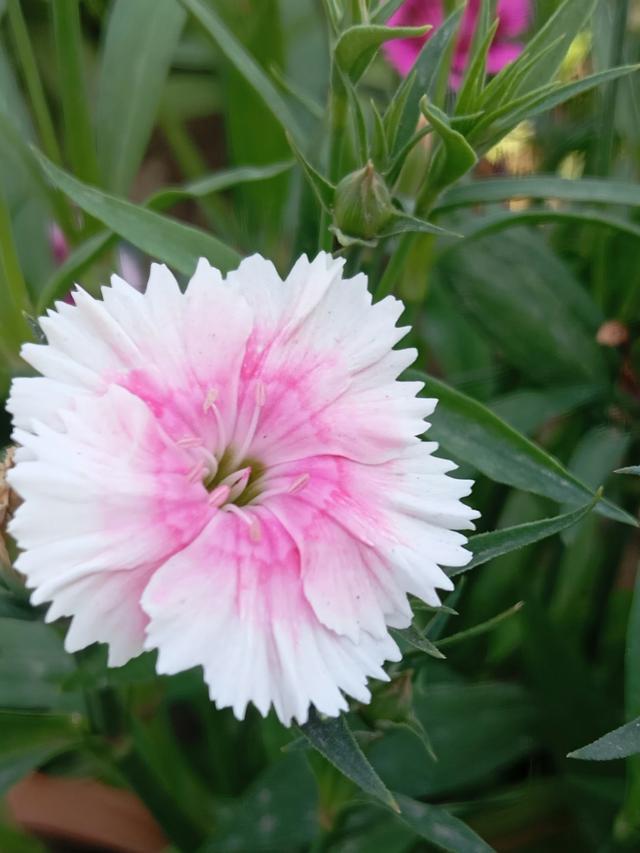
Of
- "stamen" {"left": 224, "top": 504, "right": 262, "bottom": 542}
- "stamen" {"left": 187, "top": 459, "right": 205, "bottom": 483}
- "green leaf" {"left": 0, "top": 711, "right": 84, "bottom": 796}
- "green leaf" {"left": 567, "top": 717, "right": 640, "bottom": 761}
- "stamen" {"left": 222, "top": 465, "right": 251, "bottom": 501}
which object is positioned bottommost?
"green leaf" {"left": 0, "top": 711, "right": 84, "bottom": 796}

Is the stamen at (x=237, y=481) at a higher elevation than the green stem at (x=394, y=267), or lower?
lower

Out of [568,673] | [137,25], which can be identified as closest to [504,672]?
[568,673]

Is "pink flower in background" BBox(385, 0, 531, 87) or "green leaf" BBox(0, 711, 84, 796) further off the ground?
"pink flower in background" BBox(385, 0, 531, 87)

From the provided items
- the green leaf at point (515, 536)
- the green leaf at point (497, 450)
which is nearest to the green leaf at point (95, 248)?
the green leaf at point (497, 450)

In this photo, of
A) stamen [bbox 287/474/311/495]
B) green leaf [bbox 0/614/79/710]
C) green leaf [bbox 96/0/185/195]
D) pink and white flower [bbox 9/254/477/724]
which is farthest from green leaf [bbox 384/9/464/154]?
green leaf [bbox 0/614/79/710]

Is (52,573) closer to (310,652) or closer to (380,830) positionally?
(310,652)

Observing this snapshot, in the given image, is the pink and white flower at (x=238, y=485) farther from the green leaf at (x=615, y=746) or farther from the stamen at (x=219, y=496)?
the green leaf at (x=615, y=746)

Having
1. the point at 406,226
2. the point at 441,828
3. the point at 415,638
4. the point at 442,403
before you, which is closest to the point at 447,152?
the point at 406,226

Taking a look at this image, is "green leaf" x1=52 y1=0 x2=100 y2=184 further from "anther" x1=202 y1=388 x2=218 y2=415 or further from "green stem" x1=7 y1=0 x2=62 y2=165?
"anther" x1=202 y1=388 x2=218 y2=415
